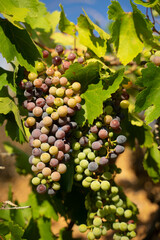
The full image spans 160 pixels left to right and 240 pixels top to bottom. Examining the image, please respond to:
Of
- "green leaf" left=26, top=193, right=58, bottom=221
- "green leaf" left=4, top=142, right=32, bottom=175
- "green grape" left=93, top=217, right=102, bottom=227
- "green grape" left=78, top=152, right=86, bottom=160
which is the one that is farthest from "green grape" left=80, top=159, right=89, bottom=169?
"green leaf" left=4, top=142, right=32, bottom=175

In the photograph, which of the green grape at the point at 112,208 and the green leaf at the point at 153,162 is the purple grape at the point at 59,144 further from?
the green leaf at the point at 153,162

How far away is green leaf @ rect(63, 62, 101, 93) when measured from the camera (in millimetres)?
946

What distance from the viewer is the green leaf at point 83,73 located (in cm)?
95

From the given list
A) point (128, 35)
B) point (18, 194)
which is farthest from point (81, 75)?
point (18, 194)

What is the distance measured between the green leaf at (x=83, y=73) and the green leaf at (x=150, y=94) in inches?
7.1

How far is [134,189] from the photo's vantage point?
2.07 meters

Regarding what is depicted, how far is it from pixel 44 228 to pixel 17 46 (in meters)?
1.04

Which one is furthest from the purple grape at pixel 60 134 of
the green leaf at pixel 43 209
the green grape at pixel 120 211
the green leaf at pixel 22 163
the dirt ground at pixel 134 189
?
the dirt ground at pixel 134 189

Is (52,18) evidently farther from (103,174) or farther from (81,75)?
(103,174)

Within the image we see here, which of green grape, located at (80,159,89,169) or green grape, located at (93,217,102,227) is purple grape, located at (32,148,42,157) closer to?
green grape, located at (80,159,89,169)

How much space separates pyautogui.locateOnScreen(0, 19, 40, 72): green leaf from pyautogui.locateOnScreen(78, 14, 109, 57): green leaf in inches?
10.1

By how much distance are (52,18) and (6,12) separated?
3.15 feet

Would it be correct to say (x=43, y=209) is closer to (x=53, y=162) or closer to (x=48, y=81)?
(x=53, y=162)

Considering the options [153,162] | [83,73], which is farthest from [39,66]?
[153,162]
